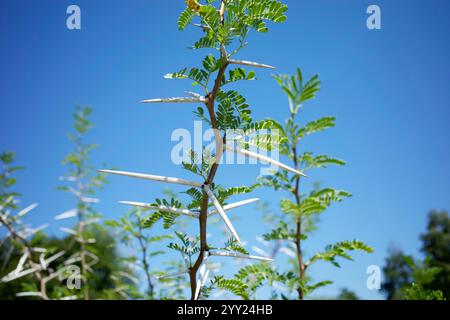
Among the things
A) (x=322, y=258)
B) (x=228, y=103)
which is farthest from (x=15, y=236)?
(x=228, y=103)

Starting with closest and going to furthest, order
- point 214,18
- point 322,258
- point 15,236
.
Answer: point 214,18
point 322,258
point 15,236

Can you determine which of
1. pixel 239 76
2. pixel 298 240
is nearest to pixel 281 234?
pixel 298 240

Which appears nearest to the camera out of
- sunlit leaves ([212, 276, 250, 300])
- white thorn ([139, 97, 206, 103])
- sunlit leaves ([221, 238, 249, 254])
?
white thorn ([139, 97, 206, 103])

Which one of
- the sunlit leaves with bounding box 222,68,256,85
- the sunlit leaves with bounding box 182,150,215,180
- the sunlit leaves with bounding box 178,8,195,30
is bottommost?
the sunlit leaves with bounding box 182,150,215,180

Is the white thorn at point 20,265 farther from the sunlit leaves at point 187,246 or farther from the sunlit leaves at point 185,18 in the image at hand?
the sunlit leaves at point 185,18

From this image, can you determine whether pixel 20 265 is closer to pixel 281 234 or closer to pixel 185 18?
pixel 281 234

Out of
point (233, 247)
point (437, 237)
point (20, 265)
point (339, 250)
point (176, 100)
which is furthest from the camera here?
point (437, 237)

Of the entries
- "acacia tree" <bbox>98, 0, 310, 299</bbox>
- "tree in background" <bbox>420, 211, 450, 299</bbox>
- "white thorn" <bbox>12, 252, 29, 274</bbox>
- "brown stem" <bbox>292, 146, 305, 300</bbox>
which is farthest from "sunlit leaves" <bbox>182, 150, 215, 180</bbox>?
"tree in background" <bbox>420, 211, 450, 299</bbox>

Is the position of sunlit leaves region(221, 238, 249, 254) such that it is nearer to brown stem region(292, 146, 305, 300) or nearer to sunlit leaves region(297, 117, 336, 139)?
brown stem region(292, 146, 305, 300)
